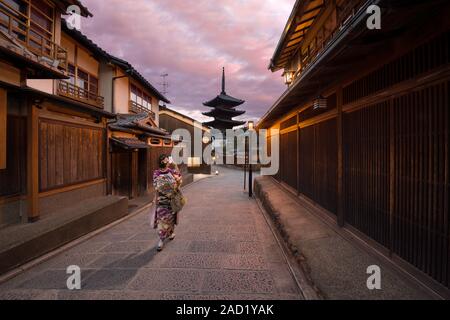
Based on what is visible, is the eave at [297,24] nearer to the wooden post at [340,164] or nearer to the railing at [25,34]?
the wooden post at [340,164]

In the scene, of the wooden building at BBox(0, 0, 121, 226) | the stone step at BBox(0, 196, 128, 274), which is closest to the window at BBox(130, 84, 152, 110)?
the wooden building at BBox(0, 0, 121, 226)

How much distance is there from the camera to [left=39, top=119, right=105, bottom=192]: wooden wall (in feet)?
21.6

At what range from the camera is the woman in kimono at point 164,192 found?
5.86 meters

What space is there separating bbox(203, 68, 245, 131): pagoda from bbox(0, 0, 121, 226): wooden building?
33.8m

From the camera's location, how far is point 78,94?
13.3 m

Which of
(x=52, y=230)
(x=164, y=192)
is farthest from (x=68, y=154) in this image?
(x=164, y=192)

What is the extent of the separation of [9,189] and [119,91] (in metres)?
12.1

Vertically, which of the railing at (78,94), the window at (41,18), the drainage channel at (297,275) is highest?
the window at (41,18)

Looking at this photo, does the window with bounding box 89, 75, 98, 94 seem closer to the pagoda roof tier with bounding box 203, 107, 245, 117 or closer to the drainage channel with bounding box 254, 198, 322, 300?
the drainage channel with bounding box 254, 198, 322, 300

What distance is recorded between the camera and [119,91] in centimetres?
1631

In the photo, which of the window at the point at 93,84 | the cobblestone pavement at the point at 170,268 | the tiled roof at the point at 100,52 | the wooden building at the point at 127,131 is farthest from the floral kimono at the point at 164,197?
the window at the point at 93,84

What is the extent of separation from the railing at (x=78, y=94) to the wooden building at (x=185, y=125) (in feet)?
41.7

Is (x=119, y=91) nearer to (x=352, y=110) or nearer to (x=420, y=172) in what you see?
(x=352, y=110)

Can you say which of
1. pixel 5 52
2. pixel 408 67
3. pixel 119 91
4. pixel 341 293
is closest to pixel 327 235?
pixel 341 293
